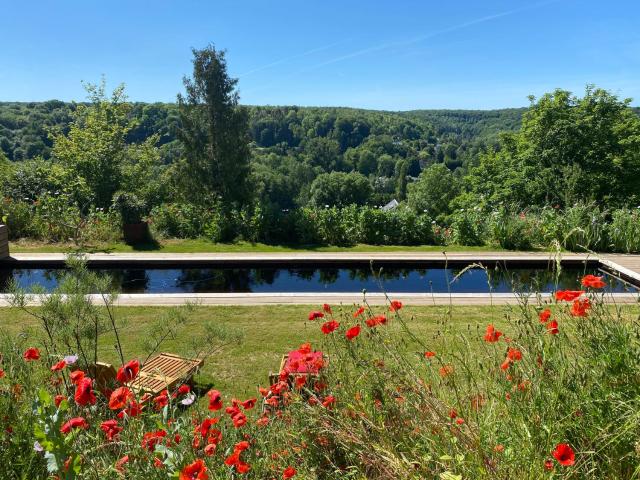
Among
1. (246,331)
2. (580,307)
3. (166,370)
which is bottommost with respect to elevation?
(246,331)

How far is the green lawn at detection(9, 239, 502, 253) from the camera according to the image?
927cm

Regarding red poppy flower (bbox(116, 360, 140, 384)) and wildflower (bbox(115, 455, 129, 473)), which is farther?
red poppy flower (bbox(116, 360, 140, 384))

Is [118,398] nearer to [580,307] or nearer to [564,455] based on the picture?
[564,455]

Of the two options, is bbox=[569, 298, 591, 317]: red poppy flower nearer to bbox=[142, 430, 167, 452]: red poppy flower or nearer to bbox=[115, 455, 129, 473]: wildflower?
bbox=[142, 430, 167, 452]: red poppy flower

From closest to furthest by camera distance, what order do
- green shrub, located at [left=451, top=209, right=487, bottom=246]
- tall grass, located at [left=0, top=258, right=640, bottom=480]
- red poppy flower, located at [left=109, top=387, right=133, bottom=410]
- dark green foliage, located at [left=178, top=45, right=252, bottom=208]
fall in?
tall grass, located at [left=0, top=258, right=640, bottom=480]
red poppy flower, located at [left=109, top=387, right=133, bottom=410]
green shrub, located at [left=451, top=209, right=487, bottom=246]
dark green foliage, located at [left=178, top=45, right=252, bottom=208]

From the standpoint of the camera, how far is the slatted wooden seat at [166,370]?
347cm

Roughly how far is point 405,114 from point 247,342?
116613mm

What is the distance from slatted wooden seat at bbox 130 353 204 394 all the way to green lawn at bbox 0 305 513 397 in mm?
206

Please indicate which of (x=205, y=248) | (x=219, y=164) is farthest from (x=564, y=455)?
(x=219, y=164)

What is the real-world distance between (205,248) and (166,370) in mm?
5861

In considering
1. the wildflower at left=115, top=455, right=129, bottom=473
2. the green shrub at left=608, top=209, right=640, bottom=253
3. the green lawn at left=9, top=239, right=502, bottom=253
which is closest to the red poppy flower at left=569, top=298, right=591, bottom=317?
the wildflower at left=115, top=455, right=129, bottom=473

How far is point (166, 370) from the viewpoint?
3.82m

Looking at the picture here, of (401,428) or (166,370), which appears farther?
(166,370)

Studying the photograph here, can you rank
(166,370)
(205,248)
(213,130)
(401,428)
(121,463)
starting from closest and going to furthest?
(121,463) → (401,428) → (166,370) → (205,248) → (213,130)
